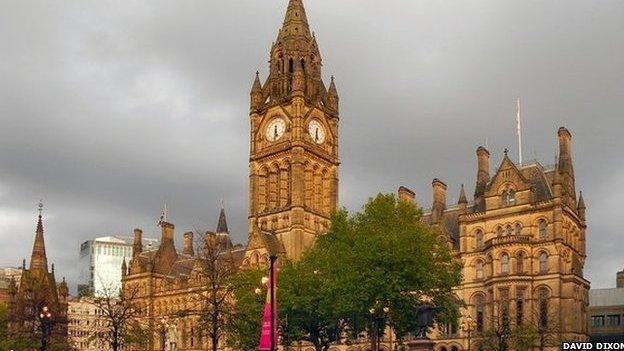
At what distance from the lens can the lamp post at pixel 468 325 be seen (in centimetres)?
7534

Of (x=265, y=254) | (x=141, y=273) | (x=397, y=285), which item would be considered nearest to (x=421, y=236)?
(x=397, y=285)

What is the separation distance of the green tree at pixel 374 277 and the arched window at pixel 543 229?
49.0 ft

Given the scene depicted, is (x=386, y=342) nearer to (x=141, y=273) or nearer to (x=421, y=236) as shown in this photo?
(x=421, y=236)

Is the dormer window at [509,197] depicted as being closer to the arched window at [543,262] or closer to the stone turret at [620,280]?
the arched window at [543,262]

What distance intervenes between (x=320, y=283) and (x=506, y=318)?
645 inches

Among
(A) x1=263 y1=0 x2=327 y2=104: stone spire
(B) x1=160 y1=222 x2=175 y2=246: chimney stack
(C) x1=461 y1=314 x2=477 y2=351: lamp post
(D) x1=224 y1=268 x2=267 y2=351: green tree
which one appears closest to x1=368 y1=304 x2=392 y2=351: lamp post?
(D) x1=224 y1=268 x2=267 y2=351: green tree

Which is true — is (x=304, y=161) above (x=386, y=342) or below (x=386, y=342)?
above

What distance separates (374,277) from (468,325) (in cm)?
1852

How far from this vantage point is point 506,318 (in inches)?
2665

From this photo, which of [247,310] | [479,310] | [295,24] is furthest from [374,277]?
[295,24]

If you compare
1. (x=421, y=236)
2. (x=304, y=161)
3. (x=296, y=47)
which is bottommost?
(x=421, y=236)

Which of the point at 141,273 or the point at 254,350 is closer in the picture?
the point at 254,350

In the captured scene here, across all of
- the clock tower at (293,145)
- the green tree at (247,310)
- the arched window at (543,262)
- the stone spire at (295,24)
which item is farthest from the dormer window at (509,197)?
the stone spire at (295,24)

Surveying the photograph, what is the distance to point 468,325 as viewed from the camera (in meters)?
75.0
